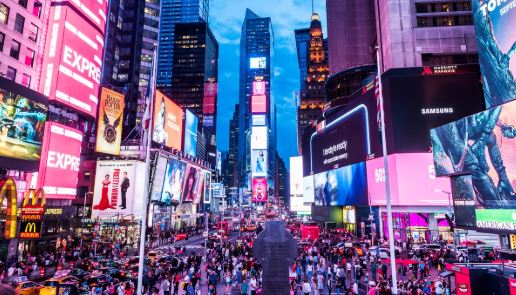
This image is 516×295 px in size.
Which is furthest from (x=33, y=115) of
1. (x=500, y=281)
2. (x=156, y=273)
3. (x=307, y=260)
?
(x=500, y=281)

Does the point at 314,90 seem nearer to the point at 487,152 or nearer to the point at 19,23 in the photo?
the point at 487,152

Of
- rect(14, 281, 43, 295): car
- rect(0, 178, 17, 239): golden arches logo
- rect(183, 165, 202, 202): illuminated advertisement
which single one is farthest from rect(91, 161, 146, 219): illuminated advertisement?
rect(14, 281, 43, 295): car

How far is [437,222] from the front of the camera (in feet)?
165

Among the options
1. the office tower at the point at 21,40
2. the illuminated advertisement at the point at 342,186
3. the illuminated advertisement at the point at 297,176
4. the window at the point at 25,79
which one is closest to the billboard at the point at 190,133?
the illuminated advertisement at the point at 342,186

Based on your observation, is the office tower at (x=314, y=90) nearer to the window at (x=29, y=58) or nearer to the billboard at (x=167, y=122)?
the billboard at (x=167, y=122)

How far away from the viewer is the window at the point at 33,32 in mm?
39438

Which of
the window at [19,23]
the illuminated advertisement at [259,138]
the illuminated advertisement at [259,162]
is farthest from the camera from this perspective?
the illuminated advertisement at [259,138]

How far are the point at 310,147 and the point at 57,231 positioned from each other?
6534cm

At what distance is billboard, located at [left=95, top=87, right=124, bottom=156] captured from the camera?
49.6 metres

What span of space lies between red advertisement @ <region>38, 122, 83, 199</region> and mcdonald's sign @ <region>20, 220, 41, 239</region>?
12.5 metres

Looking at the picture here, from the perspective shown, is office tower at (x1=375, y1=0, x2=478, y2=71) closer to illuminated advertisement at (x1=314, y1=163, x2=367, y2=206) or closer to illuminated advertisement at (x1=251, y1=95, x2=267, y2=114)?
illuminated advertisement at (x1=314, y1=163, x2=367, y2=206)

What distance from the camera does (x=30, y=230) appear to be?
89.8ft

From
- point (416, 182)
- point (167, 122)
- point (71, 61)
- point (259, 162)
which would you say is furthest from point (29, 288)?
point (259, 162)

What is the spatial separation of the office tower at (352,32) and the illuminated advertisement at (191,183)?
47291mm
